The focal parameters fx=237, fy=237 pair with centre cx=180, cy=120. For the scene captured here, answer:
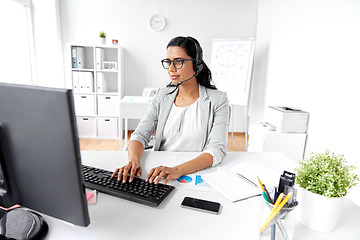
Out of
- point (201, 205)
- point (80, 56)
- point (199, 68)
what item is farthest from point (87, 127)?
point (201, 205)

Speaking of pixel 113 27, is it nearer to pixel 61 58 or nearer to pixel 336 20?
pixel 61 58

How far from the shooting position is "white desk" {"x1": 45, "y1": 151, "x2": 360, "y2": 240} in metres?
0.63

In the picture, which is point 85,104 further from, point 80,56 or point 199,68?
point 199,68

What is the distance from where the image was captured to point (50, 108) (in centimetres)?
43

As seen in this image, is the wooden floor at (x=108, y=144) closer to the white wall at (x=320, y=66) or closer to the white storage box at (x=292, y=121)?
the white wall at (x=320, y=66)

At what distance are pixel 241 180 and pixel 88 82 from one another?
3.37 metres

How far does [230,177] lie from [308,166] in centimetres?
35

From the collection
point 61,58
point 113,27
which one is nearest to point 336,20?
point 113,27

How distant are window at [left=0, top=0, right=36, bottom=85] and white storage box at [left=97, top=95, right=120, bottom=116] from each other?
3.62 feet

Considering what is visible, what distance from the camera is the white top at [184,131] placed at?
4.65 feet

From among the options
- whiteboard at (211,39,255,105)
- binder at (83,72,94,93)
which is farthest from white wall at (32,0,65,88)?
whiteboard at (211,39,255,105)

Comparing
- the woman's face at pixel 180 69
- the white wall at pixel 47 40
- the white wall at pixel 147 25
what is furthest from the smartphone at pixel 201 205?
the white wall at pixel 47 40

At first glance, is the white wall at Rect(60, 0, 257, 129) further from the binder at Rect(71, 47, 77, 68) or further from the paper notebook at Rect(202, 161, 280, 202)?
the paper notebook at Rect(202, 161, 280, 202)

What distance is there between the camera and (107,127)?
3896 mm
